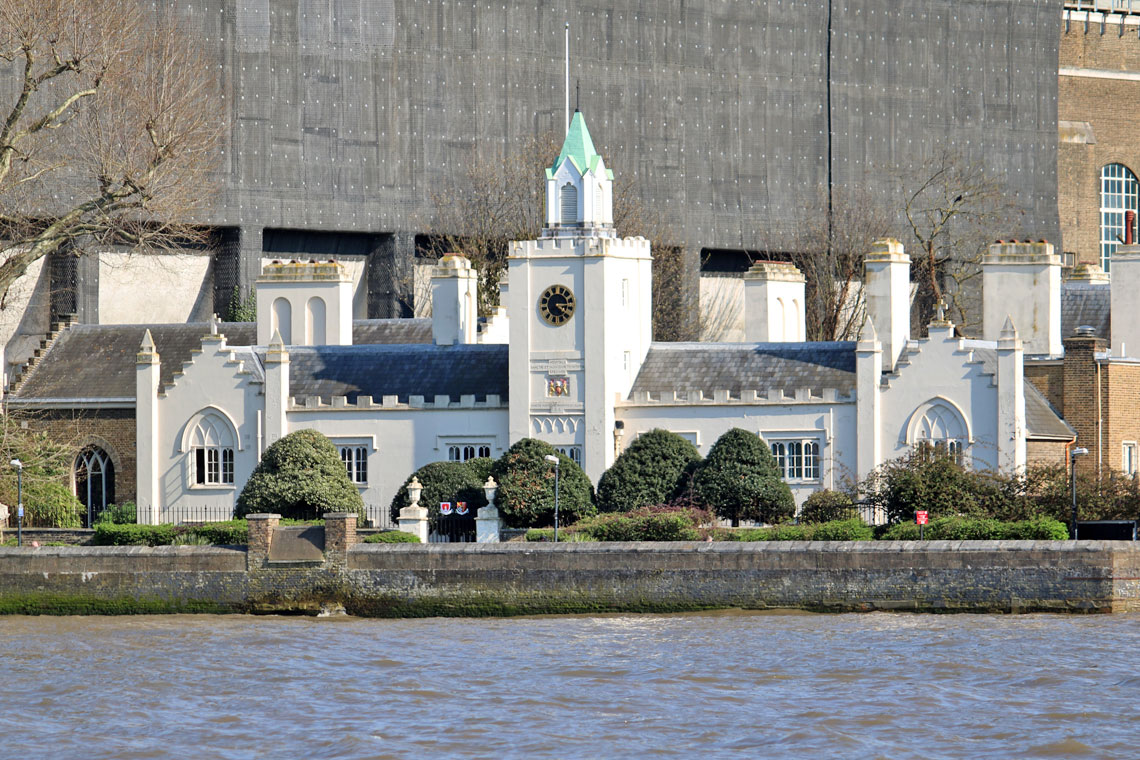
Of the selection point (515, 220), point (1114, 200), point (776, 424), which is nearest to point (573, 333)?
point (776, 424)

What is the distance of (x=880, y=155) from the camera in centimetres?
8669

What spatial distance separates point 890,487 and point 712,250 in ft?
126

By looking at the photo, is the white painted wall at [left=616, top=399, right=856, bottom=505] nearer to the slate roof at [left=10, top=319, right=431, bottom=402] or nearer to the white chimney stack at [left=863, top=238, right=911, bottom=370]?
the white chimney stack at [left=863, top=238, right=911, bottom=370]

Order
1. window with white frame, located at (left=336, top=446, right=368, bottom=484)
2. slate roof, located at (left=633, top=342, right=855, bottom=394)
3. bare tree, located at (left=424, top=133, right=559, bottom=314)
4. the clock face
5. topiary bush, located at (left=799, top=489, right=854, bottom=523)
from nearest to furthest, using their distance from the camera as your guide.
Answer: topiary bush, located at (left=799, top=489, right=854, bottom=523) < slate roof, located at (left=633, top=342, right=855, bottom=394) < the clock face < window with white frame, located at (left=336, top=446, right=368, bottom=484) < bare tree, located at (left=424, top=133, right=559, bottom=314)

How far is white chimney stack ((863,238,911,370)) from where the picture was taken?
52.9m

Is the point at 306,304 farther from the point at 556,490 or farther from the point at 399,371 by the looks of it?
the point at 556,490

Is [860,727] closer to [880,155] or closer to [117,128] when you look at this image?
[117,128]

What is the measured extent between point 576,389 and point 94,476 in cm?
1458

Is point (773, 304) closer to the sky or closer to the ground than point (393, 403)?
closer to the sky

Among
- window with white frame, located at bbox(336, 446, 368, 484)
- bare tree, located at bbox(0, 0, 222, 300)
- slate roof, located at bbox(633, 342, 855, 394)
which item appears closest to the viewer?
bare tree, located at bbox(0, 0, 222, 300)

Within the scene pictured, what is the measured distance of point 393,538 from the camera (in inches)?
1802

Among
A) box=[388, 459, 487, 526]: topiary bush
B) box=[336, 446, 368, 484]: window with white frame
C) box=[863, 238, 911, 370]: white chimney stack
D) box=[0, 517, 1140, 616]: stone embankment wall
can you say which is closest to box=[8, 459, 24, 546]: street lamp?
box=[0, 517, 1140, 616]: stone embankment wall

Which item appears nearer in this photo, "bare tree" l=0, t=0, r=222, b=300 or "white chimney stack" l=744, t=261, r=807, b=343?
"bare tree" l=0, t=0, r=222, b=300

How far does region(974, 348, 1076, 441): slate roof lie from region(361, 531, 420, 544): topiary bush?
48.0 ft
